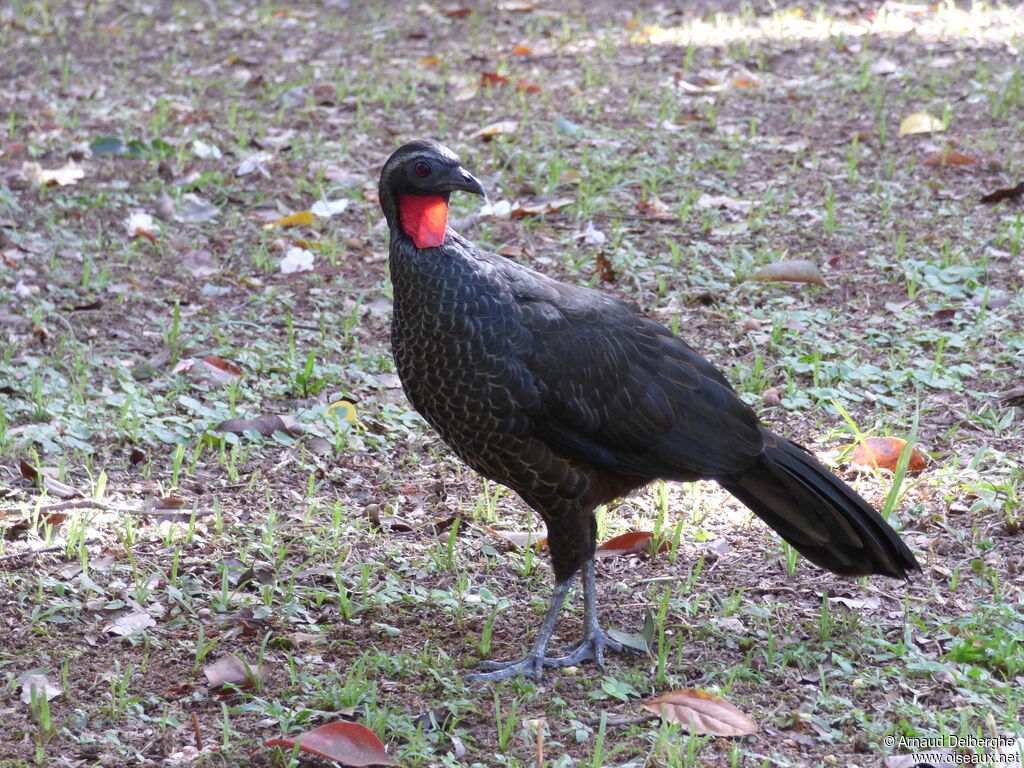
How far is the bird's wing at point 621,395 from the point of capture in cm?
375

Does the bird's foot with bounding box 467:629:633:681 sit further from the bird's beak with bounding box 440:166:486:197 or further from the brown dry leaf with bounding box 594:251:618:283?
the brown dry leaf with bounding box 594:251:618:283

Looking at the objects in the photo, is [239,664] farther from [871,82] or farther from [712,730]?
[871,82]

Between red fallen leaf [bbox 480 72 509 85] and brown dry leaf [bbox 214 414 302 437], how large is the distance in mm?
4530

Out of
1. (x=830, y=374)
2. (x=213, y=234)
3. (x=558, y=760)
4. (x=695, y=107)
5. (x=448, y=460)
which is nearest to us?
(x=558, y=760)

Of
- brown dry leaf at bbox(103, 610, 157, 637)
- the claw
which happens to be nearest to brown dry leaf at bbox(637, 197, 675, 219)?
the claw

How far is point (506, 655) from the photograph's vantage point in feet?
12.9

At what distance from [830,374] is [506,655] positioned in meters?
2.30

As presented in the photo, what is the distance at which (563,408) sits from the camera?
12.3 ft

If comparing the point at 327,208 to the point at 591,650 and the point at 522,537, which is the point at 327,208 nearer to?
the point at 522,537

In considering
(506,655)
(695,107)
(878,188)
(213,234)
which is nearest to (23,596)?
(506,655)

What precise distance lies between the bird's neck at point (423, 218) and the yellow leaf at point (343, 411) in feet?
4.91

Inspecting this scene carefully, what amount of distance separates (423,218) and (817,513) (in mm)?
1608

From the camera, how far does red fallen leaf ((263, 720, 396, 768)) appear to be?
317 centimetres

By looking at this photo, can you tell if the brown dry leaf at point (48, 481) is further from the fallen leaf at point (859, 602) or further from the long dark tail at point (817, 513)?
the fallen leaf at point (859, 602)
